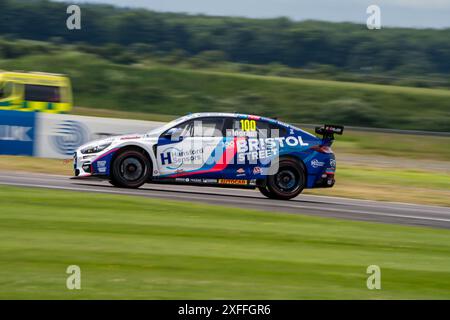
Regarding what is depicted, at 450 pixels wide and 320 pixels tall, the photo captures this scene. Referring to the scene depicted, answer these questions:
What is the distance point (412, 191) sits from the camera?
21031mm

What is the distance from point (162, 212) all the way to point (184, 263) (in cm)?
377

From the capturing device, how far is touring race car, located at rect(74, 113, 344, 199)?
15898mm

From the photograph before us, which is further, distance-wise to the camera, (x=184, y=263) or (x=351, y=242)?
(x=351, y=242)

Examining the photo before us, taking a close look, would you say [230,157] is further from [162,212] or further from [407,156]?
[407,156]

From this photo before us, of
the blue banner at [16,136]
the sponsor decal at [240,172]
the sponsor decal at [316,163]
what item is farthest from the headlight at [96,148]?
the blue banner at [16,136]

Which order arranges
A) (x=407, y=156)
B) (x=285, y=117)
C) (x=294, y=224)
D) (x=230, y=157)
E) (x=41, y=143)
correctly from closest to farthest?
(x=294, y=224) < (x=230, y=157) < (x=41, y=143) < (x=407, y=156) < (x=285, y=117)

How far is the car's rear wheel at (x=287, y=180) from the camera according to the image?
53.7 feet

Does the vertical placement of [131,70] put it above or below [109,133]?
above

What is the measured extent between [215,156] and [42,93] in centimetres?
1486

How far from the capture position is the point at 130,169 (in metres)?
15.9

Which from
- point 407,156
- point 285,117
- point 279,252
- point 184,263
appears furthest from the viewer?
point 285,117

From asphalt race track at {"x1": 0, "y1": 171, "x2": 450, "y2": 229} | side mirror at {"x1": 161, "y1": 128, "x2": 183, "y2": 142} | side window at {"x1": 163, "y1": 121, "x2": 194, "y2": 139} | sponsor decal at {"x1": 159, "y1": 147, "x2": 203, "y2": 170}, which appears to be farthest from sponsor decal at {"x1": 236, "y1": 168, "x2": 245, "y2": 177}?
side mirror at {"x1": 161, "y1": 128, "x2": 183, "y2": 142}

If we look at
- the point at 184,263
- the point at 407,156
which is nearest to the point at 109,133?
the point at 184,263

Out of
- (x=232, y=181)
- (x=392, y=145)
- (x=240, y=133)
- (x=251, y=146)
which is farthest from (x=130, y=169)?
(x=392, y=145)
